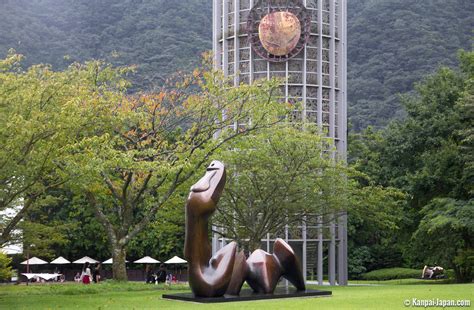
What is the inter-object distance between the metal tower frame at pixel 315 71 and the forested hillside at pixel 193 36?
21.7 meters

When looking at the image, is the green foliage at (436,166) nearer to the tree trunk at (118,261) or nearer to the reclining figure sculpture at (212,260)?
the tree trunk at (118,261)

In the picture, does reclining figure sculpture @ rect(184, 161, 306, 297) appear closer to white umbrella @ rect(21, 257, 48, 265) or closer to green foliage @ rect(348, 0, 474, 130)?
white umbrella @ rect(21, 257, 48, 265)

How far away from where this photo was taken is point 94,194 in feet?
84.2

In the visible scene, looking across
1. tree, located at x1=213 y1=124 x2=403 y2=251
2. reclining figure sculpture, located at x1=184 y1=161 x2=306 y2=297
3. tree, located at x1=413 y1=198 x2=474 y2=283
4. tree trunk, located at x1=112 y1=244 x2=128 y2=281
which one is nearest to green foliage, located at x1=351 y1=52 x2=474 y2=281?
tree, located at x1=413 y1=198 x2=474 y2=283

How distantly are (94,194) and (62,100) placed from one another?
690 cm

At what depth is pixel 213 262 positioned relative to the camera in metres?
17.2

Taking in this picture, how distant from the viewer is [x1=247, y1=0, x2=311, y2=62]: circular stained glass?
33.3 metres

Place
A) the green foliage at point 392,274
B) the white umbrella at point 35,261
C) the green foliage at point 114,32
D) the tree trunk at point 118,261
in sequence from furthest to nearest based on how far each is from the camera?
the green foliage at point 114,32 < the white umbrella at point 35,261 < the green foliage at point 392,274 < the tree trunk at point 118,261

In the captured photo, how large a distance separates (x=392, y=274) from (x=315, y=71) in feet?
48.2

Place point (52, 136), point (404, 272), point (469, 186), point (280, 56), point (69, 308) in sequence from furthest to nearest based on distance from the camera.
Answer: point (404, 272), point (280, 56), point (469, 186), point (52, 136), point (69, 308)

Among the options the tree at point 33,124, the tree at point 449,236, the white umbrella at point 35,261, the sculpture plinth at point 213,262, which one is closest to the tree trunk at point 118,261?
the tree at point 33,124

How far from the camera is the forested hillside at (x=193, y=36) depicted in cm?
5941

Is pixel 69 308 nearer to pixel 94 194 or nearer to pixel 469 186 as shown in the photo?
pixel 94 194

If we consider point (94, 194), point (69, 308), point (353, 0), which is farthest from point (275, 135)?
point (353, 0)
